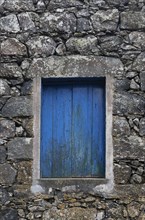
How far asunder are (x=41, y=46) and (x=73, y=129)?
1021 mm

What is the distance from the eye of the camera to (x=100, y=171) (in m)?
6.28

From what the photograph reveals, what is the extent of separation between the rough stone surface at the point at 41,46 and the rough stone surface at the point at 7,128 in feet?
2.72

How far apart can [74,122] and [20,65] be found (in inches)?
35.5

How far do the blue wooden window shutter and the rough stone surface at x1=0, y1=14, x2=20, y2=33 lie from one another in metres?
0.70

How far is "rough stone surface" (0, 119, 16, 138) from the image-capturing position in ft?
20.5

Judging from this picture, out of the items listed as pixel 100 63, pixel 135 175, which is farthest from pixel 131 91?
pixel 135 175

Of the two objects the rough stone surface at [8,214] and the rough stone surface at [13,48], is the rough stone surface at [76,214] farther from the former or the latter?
the rough stone surface at [13,48]

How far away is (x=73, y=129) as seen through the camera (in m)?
6.34

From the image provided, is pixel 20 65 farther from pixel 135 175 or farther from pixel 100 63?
pixel 135 175

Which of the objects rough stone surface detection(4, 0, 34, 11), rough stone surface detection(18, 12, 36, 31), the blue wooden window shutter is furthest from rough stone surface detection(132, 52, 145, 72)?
rough stone surface detection(4, 0, 34, 11)

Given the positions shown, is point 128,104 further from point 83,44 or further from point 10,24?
point 10,24

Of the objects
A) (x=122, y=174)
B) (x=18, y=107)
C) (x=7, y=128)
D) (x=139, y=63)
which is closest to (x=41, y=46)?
(x=18, y=107)

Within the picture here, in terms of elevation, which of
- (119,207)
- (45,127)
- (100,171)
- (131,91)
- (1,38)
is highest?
(1,38)

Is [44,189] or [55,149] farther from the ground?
[55,149]
